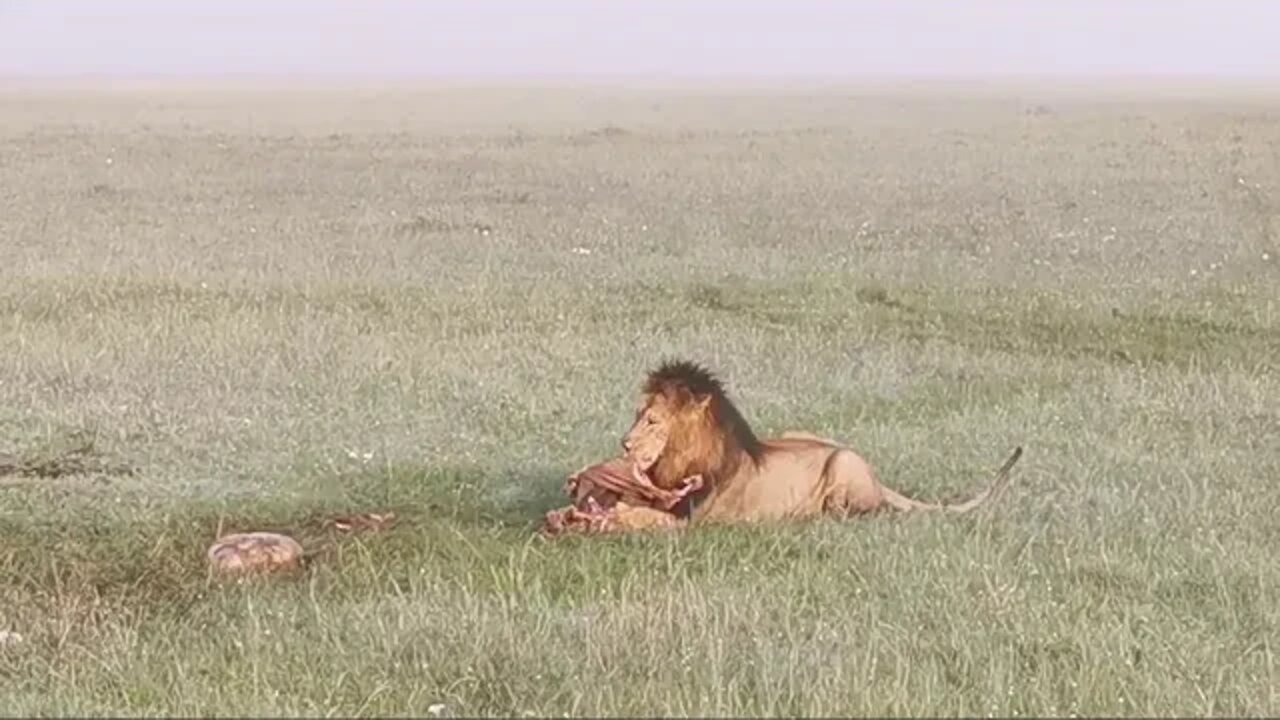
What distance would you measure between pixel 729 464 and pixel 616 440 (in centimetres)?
254

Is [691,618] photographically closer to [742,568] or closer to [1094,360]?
[742,568]

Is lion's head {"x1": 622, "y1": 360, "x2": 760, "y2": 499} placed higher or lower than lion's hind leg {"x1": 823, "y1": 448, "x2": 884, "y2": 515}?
higher

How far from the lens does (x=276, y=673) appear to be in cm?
606

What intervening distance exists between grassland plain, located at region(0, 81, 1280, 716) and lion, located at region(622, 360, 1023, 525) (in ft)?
0.81

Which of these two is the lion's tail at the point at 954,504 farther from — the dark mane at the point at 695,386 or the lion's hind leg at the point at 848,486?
the dark mane at the point at 695,386

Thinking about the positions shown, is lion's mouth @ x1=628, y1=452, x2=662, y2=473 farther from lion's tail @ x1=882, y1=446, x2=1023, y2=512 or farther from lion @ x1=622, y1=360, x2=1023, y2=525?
lion's tail @ x1=882, y1=446, x2=1023, y2=512

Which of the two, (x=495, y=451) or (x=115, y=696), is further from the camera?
(x=495, y=451)

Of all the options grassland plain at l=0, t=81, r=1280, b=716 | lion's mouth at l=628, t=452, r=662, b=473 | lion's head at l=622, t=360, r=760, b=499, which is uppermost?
lion's head at l=622, t=360, r=760, b=499

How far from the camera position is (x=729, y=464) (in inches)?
324

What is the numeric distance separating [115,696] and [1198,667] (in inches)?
152

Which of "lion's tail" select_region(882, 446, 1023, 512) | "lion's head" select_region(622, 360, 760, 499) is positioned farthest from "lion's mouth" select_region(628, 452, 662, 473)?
"lion's tail" select_region(882, 446, 1023, 512)

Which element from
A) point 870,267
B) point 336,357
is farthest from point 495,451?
point 870,267

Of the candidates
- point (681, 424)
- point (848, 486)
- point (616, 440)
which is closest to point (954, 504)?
point (848, 486)

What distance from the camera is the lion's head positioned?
810cm
